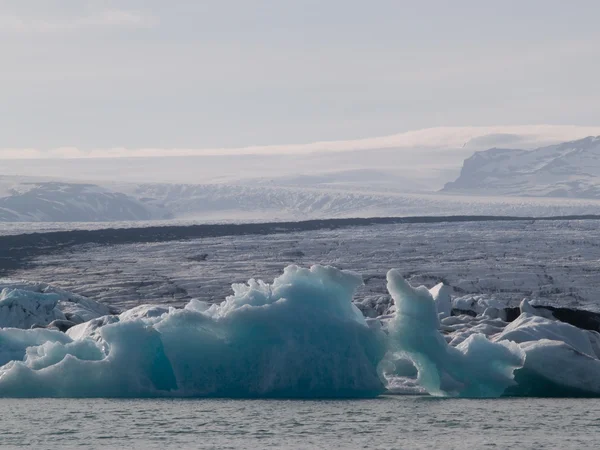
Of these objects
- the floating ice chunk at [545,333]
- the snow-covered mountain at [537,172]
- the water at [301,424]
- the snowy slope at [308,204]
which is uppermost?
the snow-covered mountain at [537,172]

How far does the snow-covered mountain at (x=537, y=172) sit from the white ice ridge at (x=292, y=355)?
273 feet

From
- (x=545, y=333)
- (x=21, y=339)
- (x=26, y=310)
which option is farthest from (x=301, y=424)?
(x=26, y=310)

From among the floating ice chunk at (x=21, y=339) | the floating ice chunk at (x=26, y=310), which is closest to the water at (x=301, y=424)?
the floating ice chunk at (x=21, y=339)

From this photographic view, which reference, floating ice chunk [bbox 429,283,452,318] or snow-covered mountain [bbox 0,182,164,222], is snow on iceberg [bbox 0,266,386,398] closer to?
floating ice chunk [bbox 429,283,452,318]

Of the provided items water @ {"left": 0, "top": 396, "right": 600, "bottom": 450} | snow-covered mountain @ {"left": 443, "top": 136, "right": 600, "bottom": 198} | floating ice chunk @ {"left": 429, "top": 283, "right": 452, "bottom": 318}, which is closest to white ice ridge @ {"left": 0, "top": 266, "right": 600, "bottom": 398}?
water @ {"left": 0, "top": 396, "right": 600, "bottom": 450}

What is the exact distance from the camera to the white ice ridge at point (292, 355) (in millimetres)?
16297

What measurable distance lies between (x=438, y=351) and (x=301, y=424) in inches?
133

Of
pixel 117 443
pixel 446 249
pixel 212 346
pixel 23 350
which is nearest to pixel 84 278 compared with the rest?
pixel 446 249

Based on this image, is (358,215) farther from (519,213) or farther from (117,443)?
(117,443)

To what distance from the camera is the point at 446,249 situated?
4478cm

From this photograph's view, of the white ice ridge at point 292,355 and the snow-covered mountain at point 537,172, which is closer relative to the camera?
the white ice ridge at point 292,355

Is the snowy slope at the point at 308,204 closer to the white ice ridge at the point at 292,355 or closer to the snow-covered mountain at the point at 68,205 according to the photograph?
the snow-covered mountain at the point at 68,205

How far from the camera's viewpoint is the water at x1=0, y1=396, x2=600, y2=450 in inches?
510

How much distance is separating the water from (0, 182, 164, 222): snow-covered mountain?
193 feet
